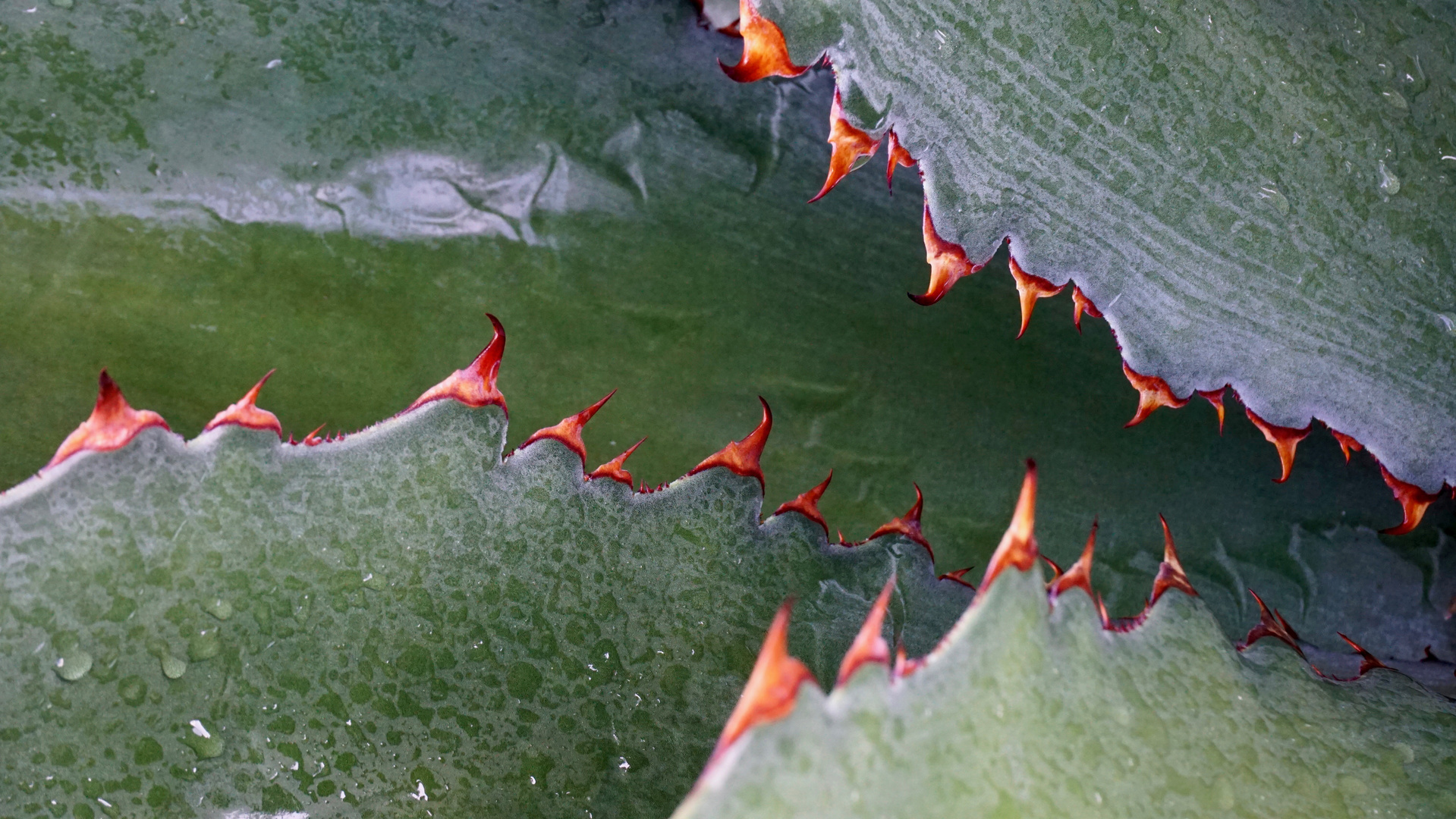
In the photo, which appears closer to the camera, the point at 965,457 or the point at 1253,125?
the point at 1253,125

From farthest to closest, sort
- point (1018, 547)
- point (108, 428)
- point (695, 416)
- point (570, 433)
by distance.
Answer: point (695, 416), point (570, 433), point (108, 428), point (1018, 547)

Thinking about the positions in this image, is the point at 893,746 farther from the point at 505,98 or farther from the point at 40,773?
the point at 505,98

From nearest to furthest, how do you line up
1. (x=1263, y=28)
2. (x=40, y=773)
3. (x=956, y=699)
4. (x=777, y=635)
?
1. (x=777, y=635)
2. (x=956, y=699)
3. (x=40, y=773)
4. (x=1263, y=28)

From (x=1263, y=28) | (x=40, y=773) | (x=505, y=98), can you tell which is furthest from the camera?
(x=505, y=98)

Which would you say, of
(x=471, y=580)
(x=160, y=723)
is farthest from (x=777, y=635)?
(x=160, y=723)

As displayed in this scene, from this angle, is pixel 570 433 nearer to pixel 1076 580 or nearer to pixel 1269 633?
pixel 1076 580

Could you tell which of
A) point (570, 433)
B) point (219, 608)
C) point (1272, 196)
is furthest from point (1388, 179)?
point (219, 608)

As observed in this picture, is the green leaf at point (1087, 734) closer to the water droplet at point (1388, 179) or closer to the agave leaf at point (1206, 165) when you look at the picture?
the agave leaf at point (1206, 165)

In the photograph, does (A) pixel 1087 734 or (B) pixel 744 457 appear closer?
(A) pixel 1087 734
